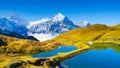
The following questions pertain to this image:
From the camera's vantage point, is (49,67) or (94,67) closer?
(49,67)

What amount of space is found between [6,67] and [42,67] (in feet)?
65.4

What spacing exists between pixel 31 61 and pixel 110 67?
4008 cm

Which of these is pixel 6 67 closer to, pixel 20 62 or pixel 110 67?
pixel 20 62

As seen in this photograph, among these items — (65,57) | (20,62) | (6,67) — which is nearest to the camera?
(6,67)

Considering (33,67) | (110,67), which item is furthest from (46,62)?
(110,67)

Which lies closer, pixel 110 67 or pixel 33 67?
pixel 33 67

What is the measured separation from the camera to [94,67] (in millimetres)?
120062

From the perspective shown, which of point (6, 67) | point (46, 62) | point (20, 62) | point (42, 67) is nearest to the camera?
point (6, 67)

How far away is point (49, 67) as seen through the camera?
111562mm

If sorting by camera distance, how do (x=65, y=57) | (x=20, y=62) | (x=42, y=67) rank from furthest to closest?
(x=65, y=57)
(x=42, y=67)
(x=20, y=62)

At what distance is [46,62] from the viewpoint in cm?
11719

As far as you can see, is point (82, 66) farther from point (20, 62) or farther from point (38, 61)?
point (20, 62)

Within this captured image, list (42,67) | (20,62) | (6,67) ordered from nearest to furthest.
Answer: (6,67) < (20,62) < (42,67)

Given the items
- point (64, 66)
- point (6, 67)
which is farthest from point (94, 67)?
point (6, 67)
